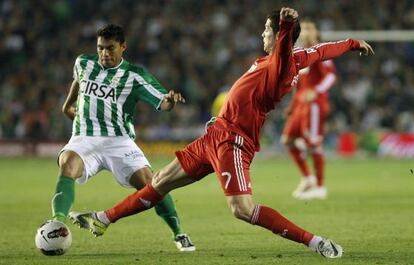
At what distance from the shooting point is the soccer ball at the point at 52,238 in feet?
26.0

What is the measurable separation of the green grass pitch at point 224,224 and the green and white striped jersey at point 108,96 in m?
1.13

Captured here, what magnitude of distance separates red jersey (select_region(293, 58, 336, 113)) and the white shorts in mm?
5801

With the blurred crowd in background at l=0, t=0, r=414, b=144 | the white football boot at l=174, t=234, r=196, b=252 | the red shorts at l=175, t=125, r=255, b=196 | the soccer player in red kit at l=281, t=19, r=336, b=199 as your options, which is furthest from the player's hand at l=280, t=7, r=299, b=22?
the blurred crowd in background at l=0, t=0, r=414, b=144

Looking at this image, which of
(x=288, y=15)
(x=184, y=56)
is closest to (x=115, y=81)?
(x=288, y=15)

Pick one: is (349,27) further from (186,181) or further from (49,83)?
(186,181)

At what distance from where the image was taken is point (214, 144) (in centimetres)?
805

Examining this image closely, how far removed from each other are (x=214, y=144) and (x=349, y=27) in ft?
61.9

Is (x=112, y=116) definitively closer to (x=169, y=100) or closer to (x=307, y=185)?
(x=169, y=100)

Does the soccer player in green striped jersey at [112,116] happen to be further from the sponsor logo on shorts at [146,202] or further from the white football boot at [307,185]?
the white football boot at [307,185]

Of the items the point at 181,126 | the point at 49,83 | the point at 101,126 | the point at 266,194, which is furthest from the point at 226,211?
the point at 49,83

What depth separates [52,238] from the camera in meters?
7.93

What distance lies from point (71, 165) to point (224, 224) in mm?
2761

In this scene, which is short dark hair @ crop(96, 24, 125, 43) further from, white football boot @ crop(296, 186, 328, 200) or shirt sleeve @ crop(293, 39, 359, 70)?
white football boot @ crop(296, 186, 328, 200)

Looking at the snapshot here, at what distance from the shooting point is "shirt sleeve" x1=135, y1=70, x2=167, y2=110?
8.64 meters
